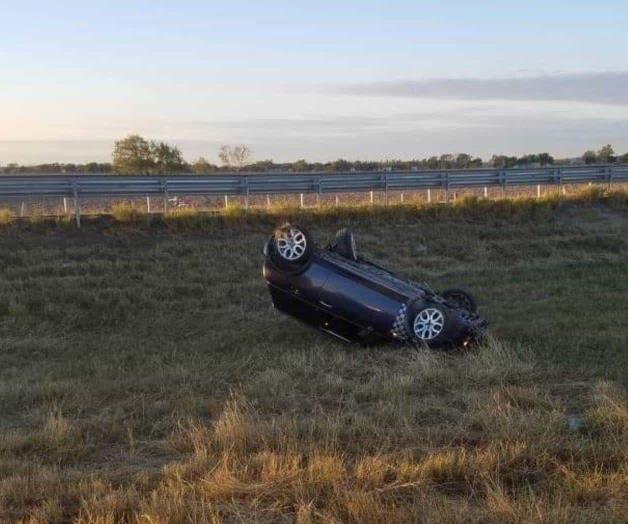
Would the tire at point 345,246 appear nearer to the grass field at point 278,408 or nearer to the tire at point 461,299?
the grass field at point 278,408

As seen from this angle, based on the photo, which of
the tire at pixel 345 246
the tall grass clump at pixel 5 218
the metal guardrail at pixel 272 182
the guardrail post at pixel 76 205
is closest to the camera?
the tire at pixel 345 246

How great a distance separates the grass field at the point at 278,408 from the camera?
4293 mm

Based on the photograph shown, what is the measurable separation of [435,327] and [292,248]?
7.31 ft

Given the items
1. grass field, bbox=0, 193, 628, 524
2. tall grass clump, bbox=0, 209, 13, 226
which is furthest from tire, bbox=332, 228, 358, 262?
tall grass clump, bbox=0, 209, 13, 226

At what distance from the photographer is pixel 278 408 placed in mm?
6777

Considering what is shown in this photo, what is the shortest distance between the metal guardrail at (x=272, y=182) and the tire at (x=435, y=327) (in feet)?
41.6

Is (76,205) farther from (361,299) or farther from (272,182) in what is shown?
(361,299)

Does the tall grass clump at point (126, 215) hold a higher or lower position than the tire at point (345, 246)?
higher

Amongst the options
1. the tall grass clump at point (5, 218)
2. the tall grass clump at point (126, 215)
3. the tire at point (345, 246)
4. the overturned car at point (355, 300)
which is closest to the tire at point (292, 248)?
the overturned car at point (355, 300)

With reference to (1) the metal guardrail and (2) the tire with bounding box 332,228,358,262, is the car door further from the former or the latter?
(1) the metal guardrail

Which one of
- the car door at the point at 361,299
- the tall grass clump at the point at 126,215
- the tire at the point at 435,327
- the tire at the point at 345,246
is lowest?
the tire at the point at 435,327

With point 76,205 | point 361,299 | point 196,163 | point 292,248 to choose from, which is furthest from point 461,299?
point 196,163

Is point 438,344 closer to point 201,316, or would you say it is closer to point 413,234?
point 201,316

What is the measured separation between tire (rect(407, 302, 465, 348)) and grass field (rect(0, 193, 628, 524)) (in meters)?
0.45
